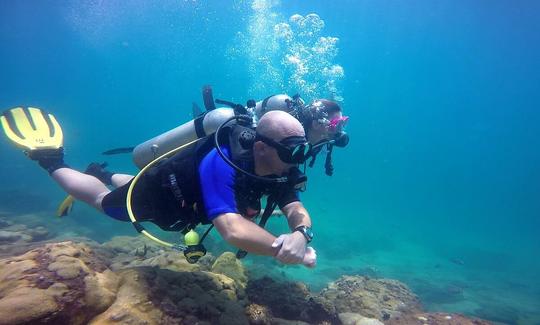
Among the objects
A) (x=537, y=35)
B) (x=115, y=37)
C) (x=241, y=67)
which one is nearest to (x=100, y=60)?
(x=115, y=37)

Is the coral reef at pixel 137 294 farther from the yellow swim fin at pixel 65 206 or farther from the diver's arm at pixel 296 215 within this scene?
the yellow swim fin at pixel 65 206

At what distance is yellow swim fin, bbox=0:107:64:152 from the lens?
16.7ft

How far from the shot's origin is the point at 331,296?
7141 millimetres

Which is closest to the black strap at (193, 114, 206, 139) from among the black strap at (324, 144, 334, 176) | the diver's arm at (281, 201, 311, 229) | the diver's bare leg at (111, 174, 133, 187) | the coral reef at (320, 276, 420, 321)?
the diver's bare leg at (111, 174, 133, 187)

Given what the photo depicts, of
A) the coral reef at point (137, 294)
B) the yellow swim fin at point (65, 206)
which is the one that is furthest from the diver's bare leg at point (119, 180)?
the coral reef at point (137, 294)

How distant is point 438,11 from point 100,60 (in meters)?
149

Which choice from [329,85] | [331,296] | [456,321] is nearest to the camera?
[456,321]

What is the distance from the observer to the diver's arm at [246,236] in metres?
Answer: 2.78

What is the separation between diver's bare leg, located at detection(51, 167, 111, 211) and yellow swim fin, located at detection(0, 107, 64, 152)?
611 mm

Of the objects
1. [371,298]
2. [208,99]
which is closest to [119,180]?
[208,99]

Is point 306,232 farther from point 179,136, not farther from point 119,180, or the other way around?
point 119,180

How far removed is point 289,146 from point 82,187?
11.8ft

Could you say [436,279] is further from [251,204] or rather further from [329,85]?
[251,204]

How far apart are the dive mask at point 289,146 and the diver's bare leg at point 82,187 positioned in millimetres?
3029
